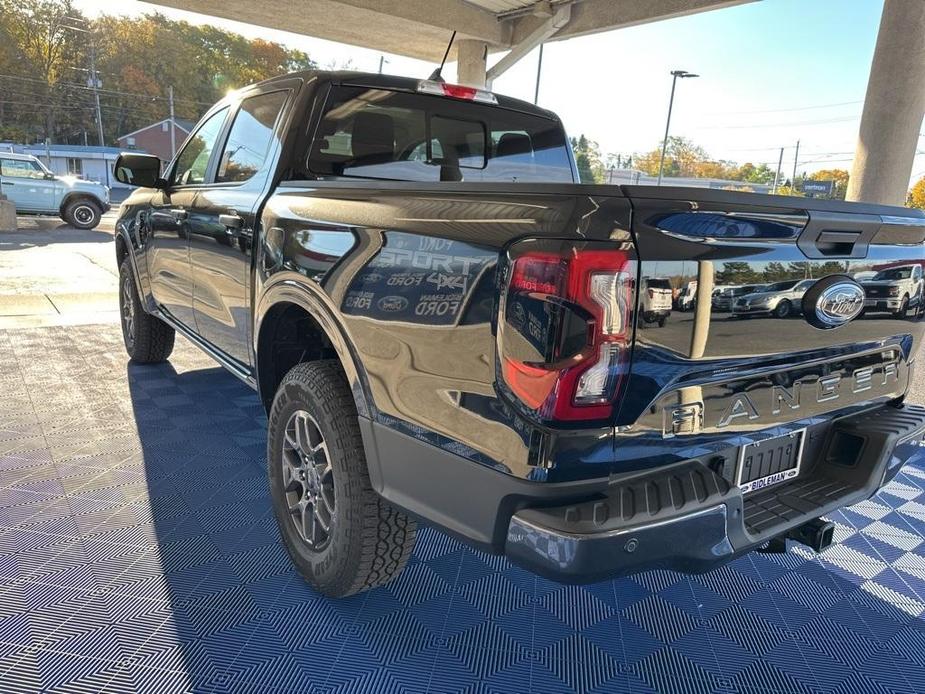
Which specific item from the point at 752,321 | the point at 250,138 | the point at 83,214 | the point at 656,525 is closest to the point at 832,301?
the point at 752,321

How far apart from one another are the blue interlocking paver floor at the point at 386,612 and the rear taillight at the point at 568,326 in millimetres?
1068

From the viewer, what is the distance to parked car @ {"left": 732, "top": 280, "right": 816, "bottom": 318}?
160 centimetres

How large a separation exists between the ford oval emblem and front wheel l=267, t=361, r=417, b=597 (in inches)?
50.8

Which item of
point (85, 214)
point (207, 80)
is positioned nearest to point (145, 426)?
point (85, 214)

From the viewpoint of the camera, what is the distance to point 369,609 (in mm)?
2303

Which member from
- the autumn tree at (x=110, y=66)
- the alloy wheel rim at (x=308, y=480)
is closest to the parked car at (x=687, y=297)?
the alloy wheel rim at (x=308, y=480)

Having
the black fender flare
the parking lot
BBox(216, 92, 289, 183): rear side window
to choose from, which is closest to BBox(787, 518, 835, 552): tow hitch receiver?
the parking lot

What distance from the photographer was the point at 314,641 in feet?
6.95

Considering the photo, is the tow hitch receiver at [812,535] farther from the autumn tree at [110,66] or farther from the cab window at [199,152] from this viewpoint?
the autumn tree at [110,66]

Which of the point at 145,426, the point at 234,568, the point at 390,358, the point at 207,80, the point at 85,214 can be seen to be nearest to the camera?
the point at 390,358

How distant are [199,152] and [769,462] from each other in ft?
11.1

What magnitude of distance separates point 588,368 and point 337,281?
0.96 meters

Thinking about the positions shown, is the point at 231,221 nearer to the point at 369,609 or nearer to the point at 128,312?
the point at 369,609

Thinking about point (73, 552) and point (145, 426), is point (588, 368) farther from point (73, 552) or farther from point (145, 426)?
point (145, 426)
